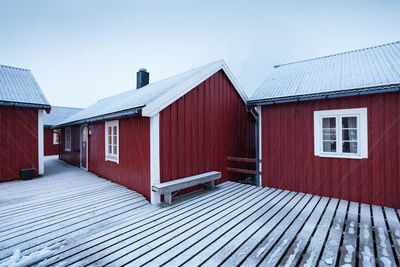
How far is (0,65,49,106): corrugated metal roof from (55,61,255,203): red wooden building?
2.08m

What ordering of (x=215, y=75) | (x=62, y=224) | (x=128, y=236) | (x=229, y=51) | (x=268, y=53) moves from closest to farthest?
(x=128, y=236) < (x=62, y=224) < (x=215, y=75) < (x=268, y=53) < (x=229, y=51)

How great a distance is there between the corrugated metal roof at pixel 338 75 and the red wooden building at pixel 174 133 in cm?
140

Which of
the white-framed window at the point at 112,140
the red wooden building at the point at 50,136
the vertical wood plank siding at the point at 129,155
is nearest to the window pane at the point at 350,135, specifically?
the vertical wood plank siding at the point at 129,155

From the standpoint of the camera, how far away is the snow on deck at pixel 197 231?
247 cm

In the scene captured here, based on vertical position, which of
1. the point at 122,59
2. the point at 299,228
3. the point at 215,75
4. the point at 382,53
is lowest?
the point at 299,228

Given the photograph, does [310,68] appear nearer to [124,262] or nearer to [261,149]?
[261,149]

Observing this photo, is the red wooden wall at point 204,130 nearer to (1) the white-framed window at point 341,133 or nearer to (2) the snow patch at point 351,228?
(1) the white-framed window at point 341,133

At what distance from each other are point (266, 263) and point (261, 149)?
4047 millimetres

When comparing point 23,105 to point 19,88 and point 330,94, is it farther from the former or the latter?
point 330,94

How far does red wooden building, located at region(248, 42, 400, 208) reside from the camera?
13.9 feet

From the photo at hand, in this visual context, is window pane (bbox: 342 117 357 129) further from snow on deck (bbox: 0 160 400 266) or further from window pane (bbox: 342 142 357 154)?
snow on deck (bbox: 0 160 400 266)

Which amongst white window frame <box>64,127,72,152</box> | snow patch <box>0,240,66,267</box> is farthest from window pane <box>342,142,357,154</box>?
white window frame <box>64,127,72,152</box>

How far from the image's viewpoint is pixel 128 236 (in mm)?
2994

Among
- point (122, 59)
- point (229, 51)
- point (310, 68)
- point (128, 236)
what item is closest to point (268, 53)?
point (229, 51)
